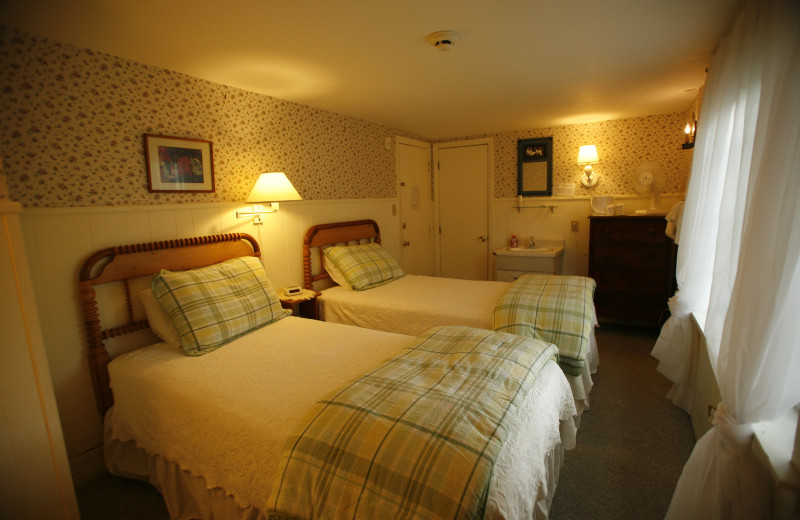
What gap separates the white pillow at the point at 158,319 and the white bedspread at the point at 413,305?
1.17 m

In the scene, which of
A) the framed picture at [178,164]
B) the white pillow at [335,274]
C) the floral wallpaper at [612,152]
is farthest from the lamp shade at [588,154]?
the framed picture at [178,164]

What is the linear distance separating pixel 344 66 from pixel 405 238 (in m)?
2.49

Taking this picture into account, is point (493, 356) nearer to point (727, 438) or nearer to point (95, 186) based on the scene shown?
point (727, 438)

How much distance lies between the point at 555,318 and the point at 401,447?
1499 millimetres

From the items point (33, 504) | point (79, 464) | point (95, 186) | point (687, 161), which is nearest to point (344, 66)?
point (95, 186)

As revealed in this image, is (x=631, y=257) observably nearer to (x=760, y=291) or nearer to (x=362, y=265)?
(x=362, y=265)

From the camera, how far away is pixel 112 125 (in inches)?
80.4

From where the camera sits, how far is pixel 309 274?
320 cm

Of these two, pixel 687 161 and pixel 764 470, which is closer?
pixel 764 470

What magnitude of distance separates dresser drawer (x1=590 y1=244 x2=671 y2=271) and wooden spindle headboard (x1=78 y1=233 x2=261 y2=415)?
3553mm

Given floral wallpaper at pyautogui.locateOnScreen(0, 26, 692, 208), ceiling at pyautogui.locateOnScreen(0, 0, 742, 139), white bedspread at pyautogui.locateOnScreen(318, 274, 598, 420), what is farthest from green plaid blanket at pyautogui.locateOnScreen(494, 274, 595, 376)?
floral wallpaper at pyautogui.locateOnScreen(0, 26, 692, 208)

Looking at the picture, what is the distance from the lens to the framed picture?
222cm

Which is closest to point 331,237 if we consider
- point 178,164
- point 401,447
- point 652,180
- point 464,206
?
point 178,164

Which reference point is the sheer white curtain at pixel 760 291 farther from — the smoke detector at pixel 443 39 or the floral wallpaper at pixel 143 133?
the floral wallpaper at pixel 143 133
